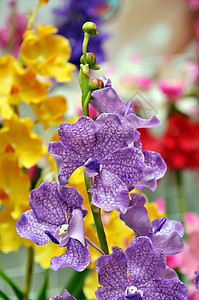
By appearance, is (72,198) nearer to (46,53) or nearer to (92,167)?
(92,167)

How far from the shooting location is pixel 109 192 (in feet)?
0.71

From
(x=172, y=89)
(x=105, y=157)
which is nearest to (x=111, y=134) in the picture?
(x=105, y=157)

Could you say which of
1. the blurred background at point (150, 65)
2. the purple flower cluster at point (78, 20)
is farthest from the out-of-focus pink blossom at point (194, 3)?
the purple flower cluster at point (78, 20)

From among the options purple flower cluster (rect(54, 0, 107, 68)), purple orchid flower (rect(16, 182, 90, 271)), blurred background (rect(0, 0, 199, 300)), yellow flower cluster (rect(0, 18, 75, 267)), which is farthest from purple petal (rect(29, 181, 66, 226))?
purple flower cluster (rect(54, 0, 107, 68))

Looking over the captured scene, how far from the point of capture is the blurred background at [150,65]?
2.43 feet

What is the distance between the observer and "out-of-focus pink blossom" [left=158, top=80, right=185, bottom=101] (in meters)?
0.75

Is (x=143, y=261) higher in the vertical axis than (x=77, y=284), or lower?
higher

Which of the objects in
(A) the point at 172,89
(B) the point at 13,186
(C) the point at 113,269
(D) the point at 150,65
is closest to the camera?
(C) the point at 113,269

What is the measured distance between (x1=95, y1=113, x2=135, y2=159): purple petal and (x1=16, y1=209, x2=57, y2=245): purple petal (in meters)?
0.05

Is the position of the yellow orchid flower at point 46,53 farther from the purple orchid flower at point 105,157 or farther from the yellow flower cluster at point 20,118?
the purple orchid flower at point 105,157

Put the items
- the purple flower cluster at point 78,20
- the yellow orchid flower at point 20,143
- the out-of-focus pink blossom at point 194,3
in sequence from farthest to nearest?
the out-of-focus pink blossom at point 194,3 → the purple flower cluster at point 78,20 → the yellow orchid flower at point 20,143

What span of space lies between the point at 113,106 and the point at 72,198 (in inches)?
2.1

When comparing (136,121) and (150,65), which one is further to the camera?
(150,65)

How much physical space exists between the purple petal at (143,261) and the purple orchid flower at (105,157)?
Answer: 2 centimetres
